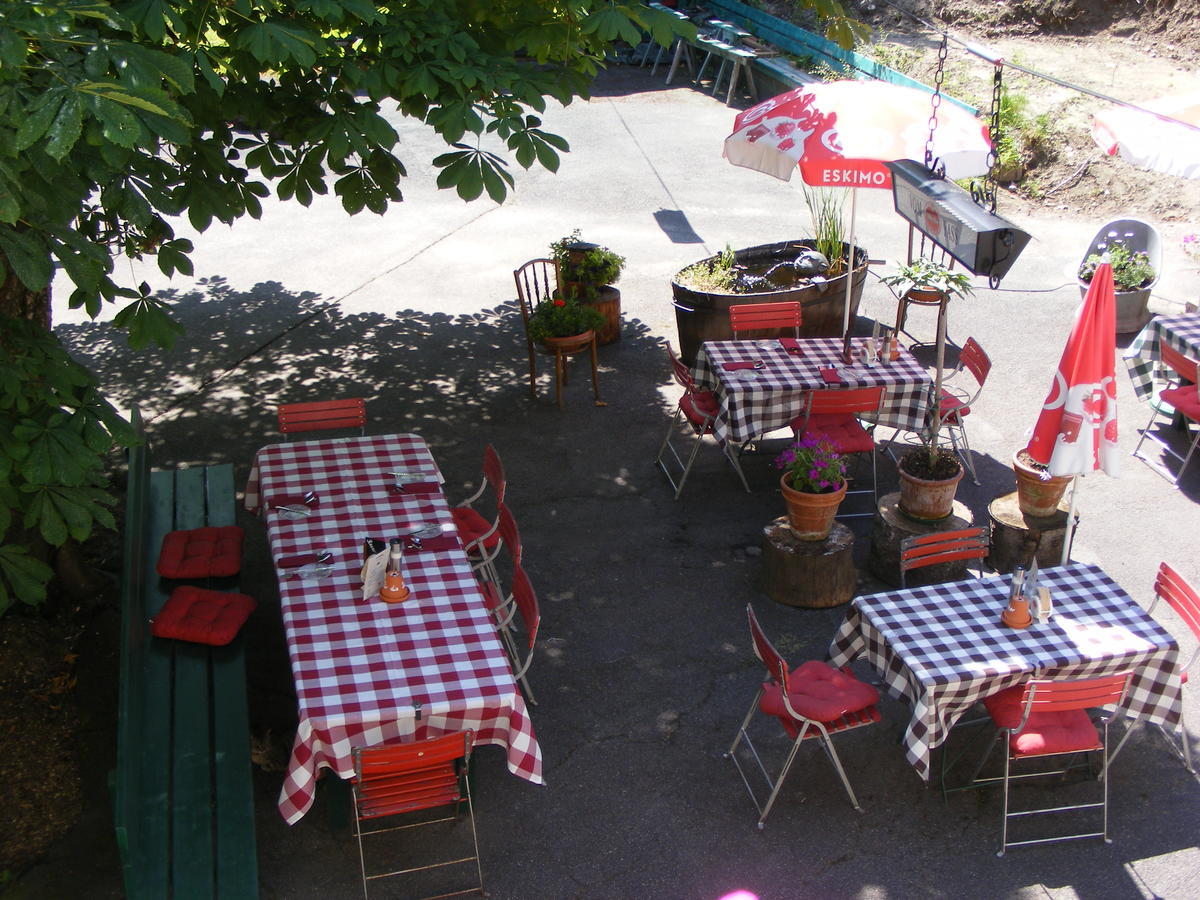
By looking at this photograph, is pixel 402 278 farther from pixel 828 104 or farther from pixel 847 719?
pixel 847 719

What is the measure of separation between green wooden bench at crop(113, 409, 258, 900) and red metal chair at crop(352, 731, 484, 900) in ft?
1.75

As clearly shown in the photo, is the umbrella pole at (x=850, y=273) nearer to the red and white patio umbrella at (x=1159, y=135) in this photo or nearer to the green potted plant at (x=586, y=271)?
the red and white patio umbrella at (x=1159, y=135)

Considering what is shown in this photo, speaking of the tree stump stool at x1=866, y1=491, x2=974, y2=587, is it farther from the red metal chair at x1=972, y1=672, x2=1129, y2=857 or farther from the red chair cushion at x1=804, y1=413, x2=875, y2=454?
the red metal chair at x1=972, y1=672, x2=1129, y2=857

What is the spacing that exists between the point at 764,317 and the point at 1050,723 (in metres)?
4.74

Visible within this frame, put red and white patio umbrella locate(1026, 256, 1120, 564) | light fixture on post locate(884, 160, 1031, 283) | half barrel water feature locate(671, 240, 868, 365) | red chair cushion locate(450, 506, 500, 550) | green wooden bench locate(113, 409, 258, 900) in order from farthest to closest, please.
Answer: half barrel water feature locate(671, 240, 868, 365), red chair cushion locate(450, 506, 500, 550), red and white patio umbrella locate(1026, 256, 1120, 564), light fixture on post locate(884, 160, 1031, 283), green wooden bench locate(113, 409, 258, 900)

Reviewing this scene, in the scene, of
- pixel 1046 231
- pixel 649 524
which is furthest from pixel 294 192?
pixel 1046 231

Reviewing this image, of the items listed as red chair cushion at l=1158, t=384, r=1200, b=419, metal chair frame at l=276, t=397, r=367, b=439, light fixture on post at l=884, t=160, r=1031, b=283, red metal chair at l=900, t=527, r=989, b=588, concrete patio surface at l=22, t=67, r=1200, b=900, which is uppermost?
light fixture on post at l=884, t=160, r=1031, b=283

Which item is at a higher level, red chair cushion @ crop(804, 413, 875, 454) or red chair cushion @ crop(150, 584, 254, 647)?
red chair cushion @ crop(150, 584, 254, 647)

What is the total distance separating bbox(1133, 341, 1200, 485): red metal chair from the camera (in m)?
8.34

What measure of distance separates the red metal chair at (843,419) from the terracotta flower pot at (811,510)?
25.6 inches

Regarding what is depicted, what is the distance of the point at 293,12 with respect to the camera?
5.44 meters

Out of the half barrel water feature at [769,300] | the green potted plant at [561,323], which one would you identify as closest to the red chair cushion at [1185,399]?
the half barrel water feature at [769,300]

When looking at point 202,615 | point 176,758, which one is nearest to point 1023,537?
point 202,615

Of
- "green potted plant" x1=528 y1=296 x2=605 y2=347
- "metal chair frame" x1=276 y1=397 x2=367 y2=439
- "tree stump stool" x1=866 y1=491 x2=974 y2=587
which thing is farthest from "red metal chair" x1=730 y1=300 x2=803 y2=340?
"metal chair frame" x1=276 y1=397 x2=367 y2=439
